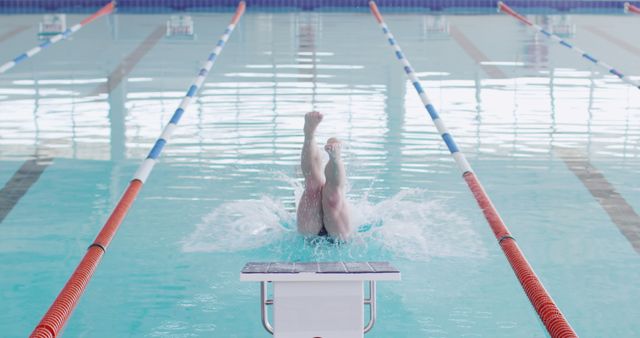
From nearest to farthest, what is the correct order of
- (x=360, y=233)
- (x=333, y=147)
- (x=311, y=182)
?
(x=333, y=147) < (x=311, y=182) < (x=360, y=233)

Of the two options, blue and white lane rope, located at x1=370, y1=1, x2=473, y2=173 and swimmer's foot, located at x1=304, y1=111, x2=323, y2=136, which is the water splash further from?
swimmer's foot, located at x1=304, y1=111, x2=323, y2=136

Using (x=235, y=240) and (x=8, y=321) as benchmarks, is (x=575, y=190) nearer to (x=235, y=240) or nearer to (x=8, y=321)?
(x=235, y=240)

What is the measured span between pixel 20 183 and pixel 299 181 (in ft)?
4.02

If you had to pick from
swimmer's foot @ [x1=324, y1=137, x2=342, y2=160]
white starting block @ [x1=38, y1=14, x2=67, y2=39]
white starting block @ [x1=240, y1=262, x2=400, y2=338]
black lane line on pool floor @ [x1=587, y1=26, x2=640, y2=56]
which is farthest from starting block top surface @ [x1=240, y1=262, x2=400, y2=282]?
white starting block @ [x1=38, y1=14, x2=67, y2=39]

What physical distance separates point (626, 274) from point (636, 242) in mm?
360

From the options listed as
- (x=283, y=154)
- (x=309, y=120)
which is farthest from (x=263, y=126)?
(x=309, y=120)

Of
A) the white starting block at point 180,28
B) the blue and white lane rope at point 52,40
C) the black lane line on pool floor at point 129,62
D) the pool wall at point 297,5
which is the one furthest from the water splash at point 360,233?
the pool wall at point 297,5

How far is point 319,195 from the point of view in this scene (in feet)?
12.1

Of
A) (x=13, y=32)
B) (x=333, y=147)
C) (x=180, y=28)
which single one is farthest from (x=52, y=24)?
(x=333, y=147)

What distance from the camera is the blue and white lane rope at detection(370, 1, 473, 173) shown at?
4.27 metres

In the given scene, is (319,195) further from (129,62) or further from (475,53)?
(475,53)

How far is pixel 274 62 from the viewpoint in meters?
8.51

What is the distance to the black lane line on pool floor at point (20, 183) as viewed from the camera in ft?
14.5

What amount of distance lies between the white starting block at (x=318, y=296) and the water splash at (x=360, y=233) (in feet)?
4.47
